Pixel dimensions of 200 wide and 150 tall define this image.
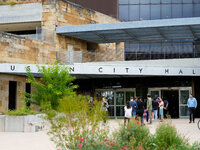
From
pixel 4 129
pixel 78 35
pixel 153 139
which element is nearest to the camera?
pixel 153 139

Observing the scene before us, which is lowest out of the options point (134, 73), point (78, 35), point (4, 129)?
point (4, 129)

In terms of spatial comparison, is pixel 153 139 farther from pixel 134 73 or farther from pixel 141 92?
pixel 141 92

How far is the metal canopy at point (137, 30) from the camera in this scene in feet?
93.7

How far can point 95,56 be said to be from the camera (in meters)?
33.0

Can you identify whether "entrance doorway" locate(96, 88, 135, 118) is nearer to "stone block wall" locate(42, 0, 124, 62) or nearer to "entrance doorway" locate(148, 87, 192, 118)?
"entrance doorway" locate(148, 87, 192, 118)

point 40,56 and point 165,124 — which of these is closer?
point 165,124

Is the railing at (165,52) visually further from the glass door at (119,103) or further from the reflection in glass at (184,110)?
the reflection in glass at (184,110)

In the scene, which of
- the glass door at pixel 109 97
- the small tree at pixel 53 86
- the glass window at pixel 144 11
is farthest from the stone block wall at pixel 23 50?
the glass window at pixel 144 11

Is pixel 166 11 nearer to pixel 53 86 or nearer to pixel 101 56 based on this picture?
pixel 101 56

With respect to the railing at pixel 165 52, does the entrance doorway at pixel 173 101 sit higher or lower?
lower

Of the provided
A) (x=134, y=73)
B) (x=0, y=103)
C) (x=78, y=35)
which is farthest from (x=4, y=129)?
(x=78, y=35)

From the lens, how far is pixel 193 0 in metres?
45.0

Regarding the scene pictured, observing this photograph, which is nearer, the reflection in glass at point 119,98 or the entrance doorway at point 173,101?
the entrance doorway at point 173,101

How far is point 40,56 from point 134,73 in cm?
752
